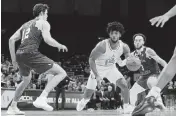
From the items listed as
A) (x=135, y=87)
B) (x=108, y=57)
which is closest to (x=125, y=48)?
(x=108, y=57)

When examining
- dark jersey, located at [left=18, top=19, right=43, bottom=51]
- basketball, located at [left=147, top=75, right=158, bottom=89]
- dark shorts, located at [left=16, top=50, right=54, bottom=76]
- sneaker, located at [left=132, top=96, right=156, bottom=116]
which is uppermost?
dark jersey, located at [left=18, top=19, right=43, bottom=51]

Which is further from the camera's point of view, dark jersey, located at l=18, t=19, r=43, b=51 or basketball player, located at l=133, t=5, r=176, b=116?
dark jersey, located at l=18, t=19, r=43, b=51

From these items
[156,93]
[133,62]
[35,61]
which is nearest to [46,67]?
[35,61]

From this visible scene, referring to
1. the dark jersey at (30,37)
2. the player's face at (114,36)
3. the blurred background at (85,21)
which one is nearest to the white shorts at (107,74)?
the player's face at (114,36)

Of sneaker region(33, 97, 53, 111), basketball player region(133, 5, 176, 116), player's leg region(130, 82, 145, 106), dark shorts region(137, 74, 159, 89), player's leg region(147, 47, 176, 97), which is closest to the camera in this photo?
basketball player region(133, 5, 176, 116)

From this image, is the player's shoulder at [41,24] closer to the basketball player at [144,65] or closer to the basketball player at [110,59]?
the basketball player at [110,59]

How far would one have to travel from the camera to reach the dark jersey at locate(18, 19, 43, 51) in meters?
5.42

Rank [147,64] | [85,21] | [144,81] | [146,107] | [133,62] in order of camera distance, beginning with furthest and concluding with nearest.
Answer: [85,21] → [147,64] → [144,81] → [133,62] → [146,107]

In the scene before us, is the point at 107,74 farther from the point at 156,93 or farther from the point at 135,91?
the point at 156,93

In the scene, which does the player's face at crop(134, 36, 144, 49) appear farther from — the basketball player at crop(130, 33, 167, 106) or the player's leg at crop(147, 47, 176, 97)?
the player's leg at crop(147, 47, 176, 97)

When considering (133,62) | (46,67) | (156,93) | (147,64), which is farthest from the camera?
(147,64)

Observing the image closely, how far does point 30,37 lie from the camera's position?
546 centimetres

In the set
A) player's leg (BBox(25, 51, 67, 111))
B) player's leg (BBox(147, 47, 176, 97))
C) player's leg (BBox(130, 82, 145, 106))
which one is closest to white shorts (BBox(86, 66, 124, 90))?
player's leg (BBox(130, 82, 145, 106))

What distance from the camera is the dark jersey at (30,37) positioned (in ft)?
17.8
